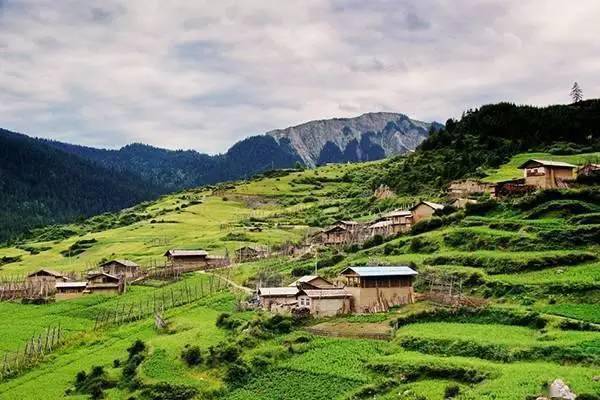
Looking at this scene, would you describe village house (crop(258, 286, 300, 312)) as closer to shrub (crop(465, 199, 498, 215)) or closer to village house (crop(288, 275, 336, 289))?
village house (crop(288, 275, 336, 289))

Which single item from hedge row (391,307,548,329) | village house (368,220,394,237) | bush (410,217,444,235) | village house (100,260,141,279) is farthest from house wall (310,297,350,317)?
village house (100,260,141,279)

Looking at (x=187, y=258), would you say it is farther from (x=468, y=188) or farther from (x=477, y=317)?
(x=477, y=317)

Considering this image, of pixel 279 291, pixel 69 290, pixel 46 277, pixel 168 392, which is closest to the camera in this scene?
pixel 168 392

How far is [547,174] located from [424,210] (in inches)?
626

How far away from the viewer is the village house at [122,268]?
4242 inches

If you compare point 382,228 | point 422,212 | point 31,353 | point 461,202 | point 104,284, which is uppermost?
point 461,202

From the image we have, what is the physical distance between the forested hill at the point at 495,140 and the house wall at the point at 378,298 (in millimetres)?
54974

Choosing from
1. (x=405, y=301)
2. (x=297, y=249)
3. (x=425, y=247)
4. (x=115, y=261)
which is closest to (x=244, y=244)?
(x=297, y=249)

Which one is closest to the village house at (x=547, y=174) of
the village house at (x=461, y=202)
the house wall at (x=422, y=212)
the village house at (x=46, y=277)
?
the village house at (x=461, y=202)

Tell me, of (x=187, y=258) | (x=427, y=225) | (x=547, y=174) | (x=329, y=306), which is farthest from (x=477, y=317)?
(x=187, y=258)

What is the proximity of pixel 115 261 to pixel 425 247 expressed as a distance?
1879 inches

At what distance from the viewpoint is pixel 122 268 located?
356 feet

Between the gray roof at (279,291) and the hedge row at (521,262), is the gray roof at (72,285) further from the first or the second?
the hedge row at (521,262)

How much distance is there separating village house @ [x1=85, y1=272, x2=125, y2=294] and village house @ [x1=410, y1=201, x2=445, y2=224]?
39107mm
